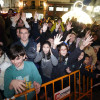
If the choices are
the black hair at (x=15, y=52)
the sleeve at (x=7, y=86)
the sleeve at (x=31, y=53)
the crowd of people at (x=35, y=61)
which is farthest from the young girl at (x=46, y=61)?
the sleeve at (x=7, y=86)

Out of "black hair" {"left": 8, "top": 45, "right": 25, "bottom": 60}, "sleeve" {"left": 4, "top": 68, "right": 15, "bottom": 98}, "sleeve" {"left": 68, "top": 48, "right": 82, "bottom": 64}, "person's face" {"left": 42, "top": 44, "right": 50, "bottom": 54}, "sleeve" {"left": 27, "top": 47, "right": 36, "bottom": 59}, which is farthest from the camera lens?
"person's face" {"left": 42, "top": 44, "right": 50, "bottom": 54}

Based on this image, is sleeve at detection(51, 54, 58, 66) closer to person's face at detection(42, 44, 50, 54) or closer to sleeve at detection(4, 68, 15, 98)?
person's face at detection(42, 44, 50, 54)

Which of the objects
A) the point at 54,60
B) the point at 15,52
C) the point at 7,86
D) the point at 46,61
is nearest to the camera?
the point at 7,86

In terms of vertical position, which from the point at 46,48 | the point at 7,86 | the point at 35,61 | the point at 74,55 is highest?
the point at 46,48

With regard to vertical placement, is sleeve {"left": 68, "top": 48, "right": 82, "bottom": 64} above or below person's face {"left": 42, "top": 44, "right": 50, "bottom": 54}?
below

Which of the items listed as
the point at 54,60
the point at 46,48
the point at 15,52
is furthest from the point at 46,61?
the point at 15,52

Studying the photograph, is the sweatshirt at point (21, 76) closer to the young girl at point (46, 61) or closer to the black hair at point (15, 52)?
the black hair at point (15, 52)

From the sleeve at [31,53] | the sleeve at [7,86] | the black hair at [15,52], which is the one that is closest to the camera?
the sleeve at [7,86]

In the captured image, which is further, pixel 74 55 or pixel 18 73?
pixel 74 55

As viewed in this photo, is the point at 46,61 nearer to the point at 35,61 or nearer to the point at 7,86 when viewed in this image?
the point at 35,61

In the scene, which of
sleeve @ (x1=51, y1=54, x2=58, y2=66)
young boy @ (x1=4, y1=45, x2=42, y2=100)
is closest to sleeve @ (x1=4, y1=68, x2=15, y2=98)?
young boy @ (x1=4, y1=45, x2=42, y2=100)

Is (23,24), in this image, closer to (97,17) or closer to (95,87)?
(95,87)

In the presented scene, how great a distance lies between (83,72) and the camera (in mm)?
3338

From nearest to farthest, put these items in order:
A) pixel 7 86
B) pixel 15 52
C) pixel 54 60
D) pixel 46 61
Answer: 1. pixel 7 86
2. pixel 15 52
3. pixel 54 60
4. pixel 46 61
